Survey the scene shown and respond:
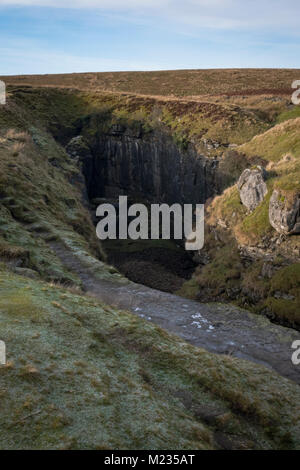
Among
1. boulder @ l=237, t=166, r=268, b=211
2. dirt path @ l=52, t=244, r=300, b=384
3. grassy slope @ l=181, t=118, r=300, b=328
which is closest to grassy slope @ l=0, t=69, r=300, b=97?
grassy slope @ l=181, t=118, r=300, b=328

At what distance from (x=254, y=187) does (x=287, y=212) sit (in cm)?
527

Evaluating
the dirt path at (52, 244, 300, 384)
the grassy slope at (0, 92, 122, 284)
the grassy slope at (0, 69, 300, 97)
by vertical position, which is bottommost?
the dirt path at (52, 244, 300, 384)

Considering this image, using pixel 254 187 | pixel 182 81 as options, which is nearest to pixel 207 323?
pixel 254 187

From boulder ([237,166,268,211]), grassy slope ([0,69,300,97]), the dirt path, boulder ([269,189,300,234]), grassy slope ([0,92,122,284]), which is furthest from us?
grassy slope ([0,69,300,97])

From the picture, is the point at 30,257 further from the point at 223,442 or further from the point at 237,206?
the point at 237,206

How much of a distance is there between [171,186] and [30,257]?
34.8m

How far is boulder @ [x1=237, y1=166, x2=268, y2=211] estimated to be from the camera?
29730mm

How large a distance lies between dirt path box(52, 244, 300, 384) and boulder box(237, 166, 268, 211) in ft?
42.7

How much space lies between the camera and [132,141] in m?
56.5

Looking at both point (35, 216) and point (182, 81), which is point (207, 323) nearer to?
point (35, 216)

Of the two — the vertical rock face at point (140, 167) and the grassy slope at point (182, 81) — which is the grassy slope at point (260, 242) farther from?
the grassy slope at point (182, 81)

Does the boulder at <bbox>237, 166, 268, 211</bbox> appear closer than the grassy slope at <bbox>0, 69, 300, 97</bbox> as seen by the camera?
Yes

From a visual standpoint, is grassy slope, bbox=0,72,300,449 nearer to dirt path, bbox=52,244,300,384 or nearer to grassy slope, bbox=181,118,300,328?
dirt path, bbox=52,244,300,384
